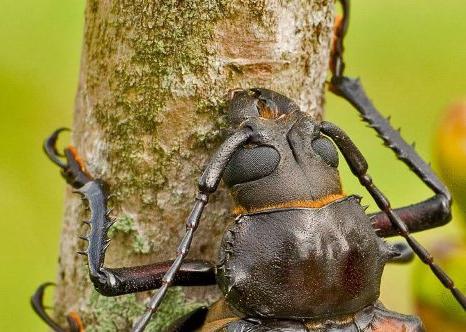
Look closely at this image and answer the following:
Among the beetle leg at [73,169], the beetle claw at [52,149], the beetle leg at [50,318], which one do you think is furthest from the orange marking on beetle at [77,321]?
the beetle claw at [52,149]

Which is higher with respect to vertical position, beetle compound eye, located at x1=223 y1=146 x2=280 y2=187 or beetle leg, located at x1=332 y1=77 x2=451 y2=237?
beetle compound eye, located at x1=223 y1=146 x2=280 y2=187

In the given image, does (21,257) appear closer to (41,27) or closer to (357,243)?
(41,27)

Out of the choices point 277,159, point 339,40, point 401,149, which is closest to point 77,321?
point 277,159

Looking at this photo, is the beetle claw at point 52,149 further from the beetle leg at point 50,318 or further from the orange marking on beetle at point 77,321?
the orange marking on beetle at point 77,321

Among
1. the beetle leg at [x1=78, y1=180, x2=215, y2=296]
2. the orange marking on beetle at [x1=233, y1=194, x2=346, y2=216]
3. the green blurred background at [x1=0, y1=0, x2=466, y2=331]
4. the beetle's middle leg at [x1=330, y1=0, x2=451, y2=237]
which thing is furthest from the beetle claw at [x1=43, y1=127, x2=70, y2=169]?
the green blurred background at [x1=0, y1=0, x2=466, y2=331]

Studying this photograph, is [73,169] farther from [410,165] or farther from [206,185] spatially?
[410,165]

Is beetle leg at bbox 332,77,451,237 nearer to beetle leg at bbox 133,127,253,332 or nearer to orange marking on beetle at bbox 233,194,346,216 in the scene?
orange marking on beetle at bbox 233,194,346,216
